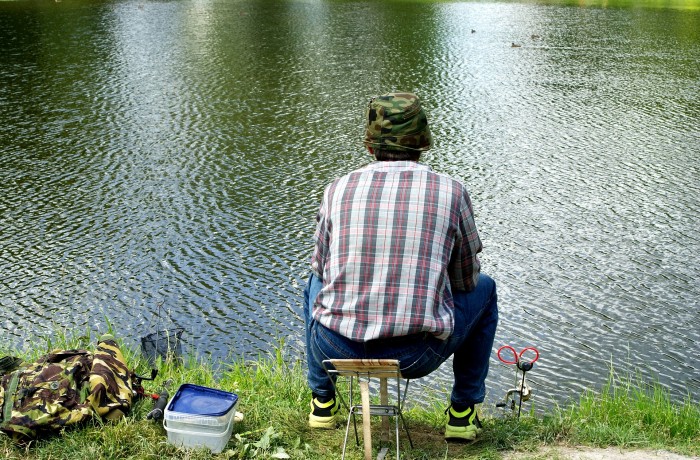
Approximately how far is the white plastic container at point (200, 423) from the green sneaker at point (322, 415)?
394 mm

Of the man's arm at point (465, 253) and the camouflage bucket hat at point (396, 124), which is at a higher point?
the camouflage bucket hat at point (396, 124)

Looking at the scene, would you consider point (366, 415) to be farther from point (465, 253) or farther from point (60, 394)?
point (60, 394)

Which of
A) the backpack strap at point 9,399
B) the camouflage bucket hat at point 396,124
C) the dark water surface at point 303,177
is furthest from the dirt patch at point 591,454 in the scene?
the dark water surface at point 303,177

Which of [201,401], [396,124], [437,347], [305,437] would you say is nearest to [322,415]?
[305,437]

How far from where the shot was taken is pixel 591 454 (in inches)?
149

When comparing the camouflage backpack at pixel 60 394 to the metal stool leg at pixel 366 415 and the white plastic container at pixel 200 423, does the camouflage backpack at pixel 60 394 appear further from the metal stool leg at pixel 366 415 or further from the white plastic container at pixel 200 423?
the metal stool leg at pixel 366 415

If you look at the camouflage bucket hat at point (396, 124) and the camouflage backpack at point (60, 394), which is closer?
the camouflage bucket hat at point (396, 124)

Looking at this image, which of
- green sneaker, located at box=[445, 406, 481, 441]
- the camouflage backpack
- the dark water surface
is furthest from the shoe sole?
the dark water surface

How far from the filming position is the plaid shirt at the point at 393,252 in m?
3.35

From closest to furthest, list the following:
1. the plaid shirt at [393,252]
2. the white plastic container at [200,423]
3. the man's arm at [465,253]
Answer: the plaid shirt at [393,252] → the man's arm at [465,253] → the white plastic container at [200,423]

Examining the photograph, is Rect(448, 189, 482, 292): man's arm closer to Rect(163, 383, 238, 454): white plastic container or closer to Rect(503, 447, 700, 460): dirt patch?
Rect(503, 447, 700, 460): dirt patch

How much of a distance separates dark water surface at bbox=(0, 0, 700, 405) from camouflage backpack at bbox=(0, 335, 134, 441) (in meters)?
3.24

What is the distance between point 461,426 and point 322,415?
675 millimetres

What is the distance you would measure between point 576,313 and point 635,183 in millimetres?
5371
